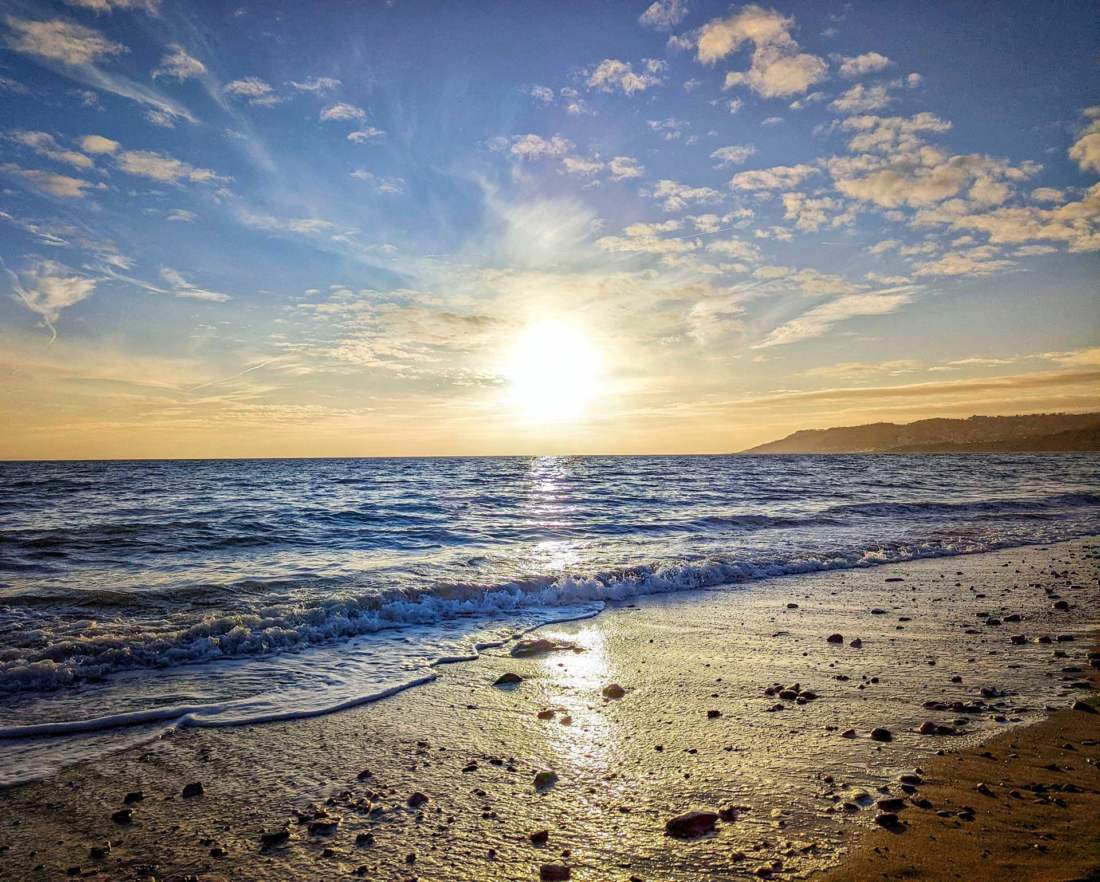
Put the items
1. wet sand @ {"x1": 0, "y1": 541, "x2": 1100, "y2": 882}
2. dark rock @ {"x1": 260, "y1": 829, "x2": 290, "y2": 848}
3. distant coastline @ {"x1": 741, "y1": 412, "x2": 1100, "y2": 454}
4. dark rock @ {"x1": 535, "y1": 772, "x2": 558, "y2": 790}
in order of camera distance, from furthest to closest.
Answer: distant coastline @ {"x1": 741, "y1": 412, "x2": 1100, "y2": 454}
dark rock @ {"x1": 535, "y1": 772, "x2": 558, "y2": 790}
dark rock @ {"x1": 260, "y1": 829, "x2": 290, "y2": 848}
wet sand @ {"x1": 0, "y1": 541, "x2": 1100, "y2": 882}

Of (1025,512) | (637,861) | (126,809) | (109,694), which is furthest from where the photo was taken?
(1025,512)

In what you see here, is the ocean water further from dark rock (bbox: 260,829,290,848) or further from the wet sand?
dark rock (bbox: 260,829,290,848)

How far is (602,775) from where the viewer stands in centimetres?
457

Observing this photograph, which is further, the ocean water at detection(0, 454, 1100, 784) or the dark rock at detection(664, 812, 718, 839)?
the ocean water at detection(0, 454, 1100, 784)

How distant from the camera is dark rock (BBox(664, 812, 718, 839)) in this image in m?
3.70

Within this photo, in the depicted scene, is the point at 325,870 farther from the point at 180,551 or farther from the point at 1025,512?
the point at 1025,512

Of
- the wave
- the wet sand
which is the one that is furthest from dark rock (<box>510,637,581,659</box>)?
the wave

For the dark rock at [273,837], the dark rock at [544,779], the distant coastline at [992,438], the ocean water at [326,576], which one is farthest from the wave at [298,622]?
the distant coastline at [992,438]

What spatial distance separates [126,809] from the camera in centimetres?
430

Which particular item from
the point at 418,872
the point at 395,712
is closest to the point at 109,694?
the point at 395,712

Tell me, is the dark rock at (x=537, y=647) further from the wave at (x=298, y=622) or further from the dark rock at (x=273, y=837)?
the dark rock at (x=273, y=837)

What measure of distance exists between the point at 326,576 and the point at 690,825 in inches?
446

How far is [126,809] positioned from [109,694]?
11.1 feet

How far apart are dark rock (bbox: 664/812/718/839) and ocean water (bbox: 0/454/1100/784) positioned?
3.97 meters
